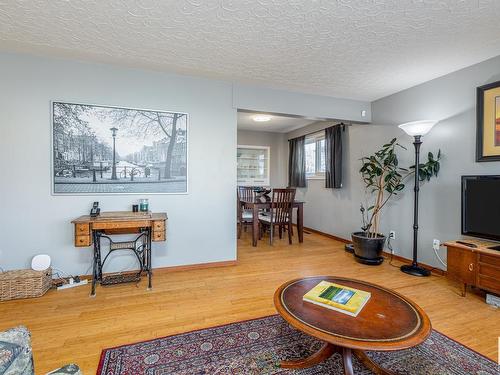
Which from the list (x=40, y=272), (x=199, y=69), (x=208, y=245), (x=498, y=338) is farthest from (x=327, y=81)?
(x=40, y=272)

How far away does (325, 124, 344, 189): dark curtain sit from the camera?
4793 mm

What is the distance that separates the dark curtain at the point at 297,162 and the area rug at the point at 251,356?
439cm

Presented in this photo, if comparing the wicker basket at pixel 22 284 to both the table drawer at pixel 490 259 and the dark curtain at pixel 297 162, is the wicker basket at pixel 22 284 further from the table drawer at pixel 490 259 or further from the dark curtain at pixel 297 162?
the dark curtain at pixel 297 162

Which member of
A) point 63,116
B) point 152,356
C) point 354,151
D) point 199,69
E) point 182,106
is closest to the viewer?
point 152,356

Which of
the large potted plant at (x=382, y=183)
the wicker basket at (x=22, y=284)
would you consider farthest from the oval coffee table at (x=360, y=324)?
the wicker basket at (x=22, y=284)

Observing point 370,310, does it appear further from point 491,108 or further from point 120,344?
point 491,108

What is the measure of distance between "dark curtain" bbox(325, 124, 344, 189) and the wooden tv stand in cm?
231

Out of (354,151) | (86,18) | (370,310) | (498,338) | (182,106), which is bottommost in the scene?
(498,338)

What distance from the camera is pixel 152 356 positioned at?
5.46 ft

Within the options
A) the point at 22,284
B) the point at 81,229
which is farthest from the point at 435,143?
the point at 22,284

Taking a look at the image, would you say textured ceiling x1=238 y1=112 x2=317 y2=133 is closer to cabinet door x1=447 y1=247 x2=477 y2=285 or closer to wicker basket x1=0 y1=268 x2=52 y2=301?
cabinet door x1=447 y1=247 x2=477 y2=285

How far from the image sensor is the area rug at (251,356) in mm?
1556

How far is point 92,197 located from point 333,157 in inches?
156

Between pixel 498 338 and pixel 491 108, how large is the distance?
216cm
